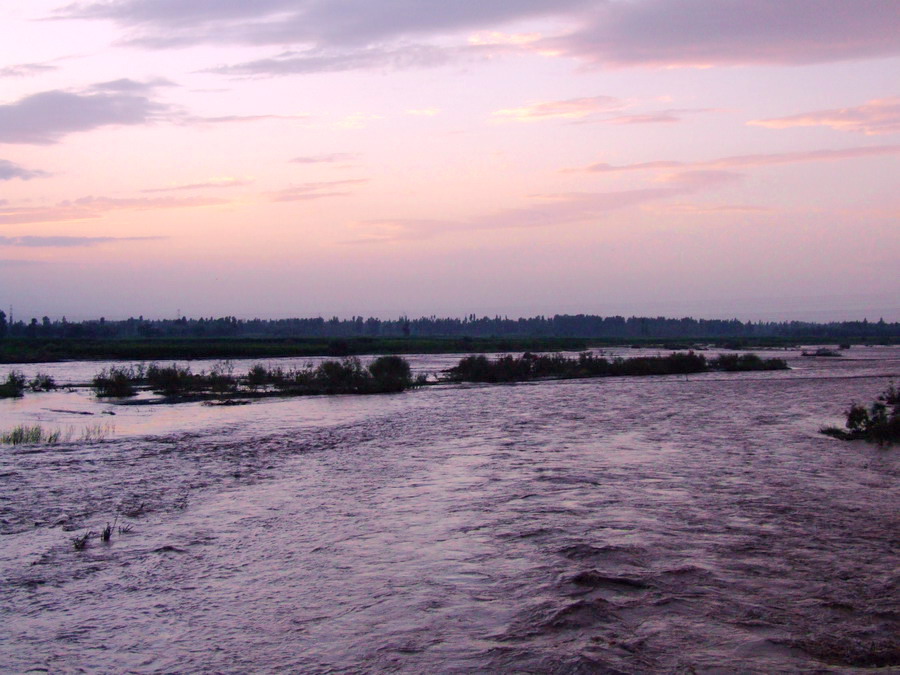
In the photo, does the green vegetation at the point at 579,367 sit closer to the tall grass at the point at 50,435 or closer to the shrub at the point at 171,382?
the shrub at the point at 171,382

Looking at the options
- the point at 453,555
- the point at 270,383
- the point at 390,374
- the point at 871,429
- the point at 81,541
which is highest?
the point at 390,374

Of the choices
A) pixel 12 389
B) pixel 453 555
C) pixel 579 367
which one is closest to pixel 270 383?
pixel 12 389

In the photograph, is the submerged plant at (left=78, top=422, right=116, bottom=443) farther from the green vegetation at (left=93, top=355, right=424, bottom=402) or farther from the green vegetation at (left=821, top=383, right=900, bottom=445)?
the green vegetation at (left=821, top=383, right=900, bottom=445)

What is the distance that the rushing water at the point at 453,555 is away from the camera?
24.7 feet

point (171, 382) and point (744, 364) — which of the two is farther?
point (744, 364)

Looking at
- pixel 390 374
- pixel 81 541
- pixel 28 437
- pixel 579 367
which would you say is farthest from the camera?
pixel 579 367

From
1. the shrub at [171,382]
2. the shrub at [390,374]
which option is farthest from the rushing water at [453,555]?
the shrub at [390,374]

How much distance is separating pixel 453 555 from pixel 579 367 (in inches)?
1681

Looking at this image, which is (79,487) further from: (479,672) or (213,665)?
(479,672)

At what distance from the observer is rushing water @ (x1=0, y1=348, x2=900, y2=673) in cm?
753

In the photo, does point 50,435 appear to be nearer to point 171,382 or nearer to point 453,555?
point 171,382

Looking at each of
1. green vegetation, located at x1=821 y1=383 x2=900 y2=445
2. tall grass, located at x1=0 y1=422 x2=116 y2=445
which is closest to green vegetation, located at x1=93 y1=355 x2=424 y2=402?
tall grass, located at x1=0 y1=422 x2=116 y2=445

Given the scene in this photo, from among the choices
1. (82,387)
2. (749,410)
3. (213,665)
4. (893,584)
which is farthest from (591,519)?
(82,387)

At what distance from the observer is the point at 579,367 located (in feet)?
172
